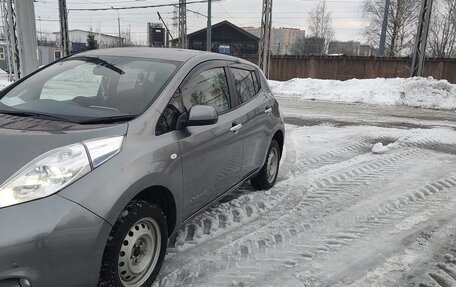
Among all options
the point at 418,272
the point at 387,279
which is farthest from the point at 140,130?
the point at 418,272

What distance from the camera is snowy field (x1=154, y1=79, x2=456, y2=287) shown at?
3.32 metres

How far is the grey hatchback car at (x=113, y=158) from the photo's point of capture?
2.20 m

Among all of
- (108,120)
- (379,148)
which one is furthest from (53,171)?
(379,148)

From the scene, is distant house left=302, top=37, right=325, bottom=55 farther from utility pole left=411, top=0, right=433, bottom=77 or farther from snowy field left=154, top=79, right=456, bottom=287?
snowy field left=154, top=79, right=456, bottom=287

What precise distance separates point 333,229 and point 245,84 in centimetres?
188

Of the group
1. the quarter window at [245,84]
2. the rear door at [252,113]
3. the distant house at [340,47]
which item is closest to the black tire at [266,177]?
the rear door at [252,113]

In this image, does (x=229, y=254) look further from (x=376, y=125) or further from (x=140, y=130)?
(x=376, y=125)

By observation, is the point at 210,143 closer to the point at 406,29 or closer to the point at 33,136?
the point at 33,136

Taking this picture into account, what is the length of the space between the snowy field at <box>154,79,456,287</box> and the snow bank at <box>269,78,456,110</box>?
34.9ft

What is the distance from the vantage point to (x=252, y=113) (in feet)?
15.1

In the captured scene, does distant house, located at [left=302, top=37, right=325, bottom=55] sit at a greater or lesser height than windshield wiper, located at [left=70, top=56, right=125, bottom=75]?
greater

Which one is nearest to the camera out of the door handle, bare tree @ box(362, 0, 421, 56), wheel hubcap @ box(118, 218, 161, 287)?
wheel hubcap @ box(118, 218, 161, 287)

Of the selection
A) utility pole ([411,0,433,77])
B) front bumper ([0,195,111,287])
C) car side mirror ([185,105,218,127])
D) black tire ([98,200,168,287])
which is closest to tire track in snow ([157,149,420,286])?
black tire ([98,200,168,287])

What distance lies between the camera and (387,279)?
3.28 m
